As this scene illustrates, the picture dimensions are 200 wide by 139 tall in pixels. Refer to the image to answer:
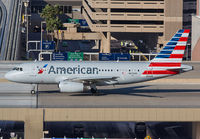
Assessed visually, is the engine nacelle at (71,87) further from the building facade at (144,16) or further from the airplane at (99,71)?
the building facade at (144,16)

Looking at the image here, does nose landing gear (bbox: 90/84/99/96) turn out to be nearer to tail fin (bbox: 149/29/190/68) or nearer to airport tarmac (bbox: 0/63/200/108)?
airport tarmac (bbox: 0/63/200/108)

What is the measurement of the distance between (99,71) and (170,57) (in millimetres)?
8477

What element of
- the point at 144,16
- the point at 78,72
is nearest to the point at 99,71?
the point at 78,72

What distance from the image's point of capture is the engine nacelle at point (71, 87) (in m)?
52.8

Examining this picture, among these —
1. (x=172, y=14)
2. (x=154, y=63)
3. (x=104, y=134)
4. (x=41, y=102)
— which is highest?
(x=172, y=14)

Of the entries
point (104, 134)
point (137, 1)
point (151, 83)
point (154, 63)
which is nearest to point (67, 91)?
point (104, 134)

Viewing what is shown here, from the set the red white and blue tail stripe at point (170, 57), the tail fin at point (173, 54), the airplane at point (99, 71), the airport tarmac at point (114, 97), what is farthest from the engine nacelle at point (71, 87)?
the tail fin at point (173, 54)

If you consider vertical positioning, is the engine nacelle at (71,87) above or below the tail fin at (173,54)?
below

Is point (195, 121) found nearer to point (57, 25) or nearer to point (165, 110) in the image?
point (165, 110)

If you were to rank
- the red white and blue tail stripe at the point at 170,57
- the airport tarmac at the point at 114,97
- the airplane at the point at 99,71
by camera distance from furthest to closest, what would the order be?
the red white and blue tail stripe at the point at 170,57 → the airplane at the point at 99,71 → the airport tarmac at the point at 114,97

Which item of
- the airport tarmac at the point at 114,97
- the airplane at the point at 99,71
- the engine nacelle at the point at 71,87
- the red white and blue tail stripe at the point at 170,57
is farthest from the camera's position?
the red white and blue tail stripe at the point at 170,57

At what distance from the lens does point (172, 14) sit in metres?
124

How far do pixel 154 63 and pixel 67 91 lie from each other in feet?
35.9

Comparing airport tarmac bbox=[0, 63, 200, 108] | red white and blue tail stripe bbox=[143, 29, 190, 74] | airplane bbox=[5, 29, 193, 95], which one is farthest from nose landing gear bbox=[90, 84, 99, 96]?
red white and blue tail stripe bbox=[143, 29, 190, 74]
